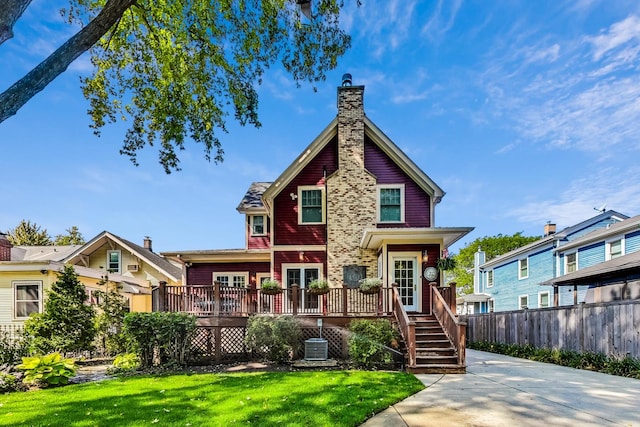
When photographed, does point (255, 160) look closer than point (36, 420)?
No

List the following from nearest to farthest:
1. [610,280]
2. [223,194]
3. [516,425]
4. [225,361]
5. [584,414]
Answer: [516,425] < [584,414] < [225,361] < [610,280] < [223,194]

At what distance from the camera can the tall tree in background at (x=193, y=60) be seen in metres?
9.74

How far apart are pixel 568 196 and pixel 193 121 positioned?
1089 inches

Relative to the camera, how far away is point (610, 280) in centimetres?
1405

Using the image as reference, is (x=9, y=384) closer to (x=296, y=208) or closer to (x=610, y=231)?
(x=296, y=208)

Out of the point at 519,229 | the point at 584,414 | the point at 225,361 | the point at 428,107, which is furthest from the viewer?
the point at 519,229

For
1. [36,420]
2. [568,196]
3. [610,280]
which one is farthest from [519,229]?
[36,420]

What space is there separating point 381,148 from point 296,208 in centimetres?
404

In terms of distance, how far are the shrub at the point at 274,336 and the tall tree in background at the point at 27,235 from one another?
114ft

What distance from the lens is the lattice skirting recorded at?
1086cm

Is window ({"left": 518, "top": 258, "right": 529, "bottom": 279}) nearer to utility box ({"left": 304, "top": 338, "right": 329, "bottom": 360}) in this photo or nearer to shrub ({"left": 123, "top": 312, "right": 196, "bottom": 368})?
utility box ({"left": 304, "top": 338, "right": 329, "bottom": 360})

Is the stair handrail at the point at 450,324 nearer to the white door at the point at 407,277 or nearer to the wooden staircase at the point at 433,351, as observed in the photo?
the wooden staircase at the point at 433,351

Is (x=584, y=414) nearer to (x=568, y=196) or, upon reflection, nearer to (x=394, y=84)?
(x=394, y=84)

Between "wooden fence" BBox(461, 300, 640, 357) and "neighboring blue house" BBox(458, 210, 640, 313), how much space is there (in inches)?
110
